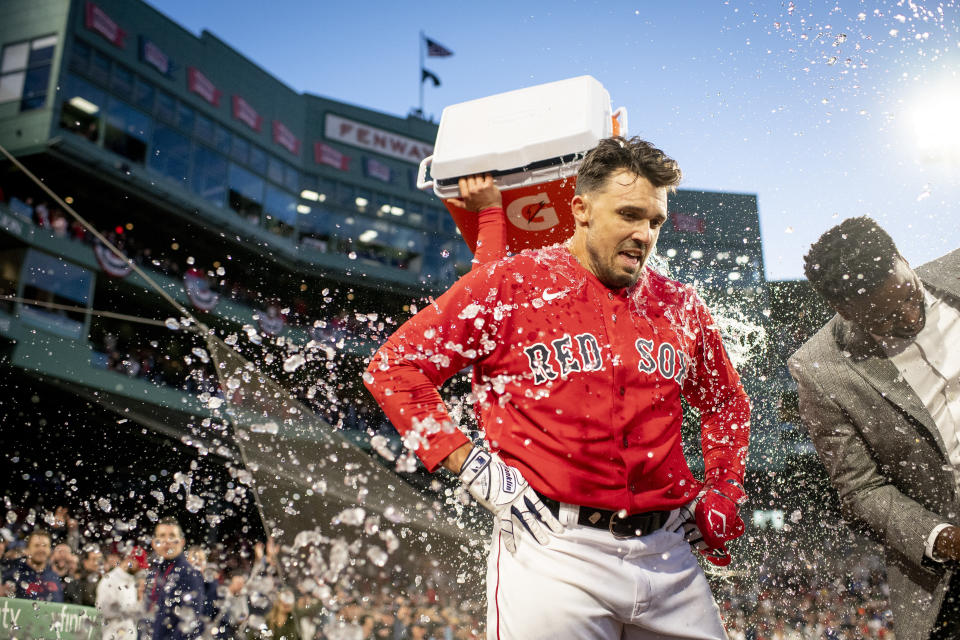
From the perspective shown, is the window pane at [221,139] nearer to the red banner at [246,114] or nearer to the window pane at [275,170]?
the red banner at [246,114]

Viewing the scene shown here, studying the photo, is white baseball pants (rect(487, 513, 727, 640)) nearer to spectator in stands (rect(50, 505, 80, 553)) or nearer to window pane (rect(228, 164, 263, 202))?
spectator in stands (rect(50, 505, 80, 553))

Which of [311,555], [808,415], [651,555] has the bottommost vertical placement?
[311,555]

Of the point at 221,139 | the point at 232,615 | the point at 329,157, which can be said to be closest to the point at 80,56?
the point at 221,139

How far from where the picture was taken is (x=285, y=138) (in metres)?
29.3

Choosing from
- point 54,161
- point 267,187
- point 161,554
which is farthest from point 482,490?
point 267,187

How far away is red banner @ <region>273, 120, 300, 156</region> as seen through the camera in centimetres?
2879

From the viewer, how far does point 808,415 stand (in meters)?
2.78

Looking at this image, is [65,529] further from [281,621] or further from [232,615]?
[281,621]

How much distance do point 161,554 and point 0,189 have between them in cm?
1698

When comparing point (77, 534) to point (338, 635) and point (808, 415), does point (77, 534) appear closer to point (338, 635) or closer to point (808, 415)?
point (338, 635)

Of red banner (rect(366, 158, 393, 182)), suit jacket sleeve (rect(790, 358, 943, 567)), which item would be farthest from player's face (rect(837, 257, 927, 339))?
red banner (rect(366, 158, 393, 182))

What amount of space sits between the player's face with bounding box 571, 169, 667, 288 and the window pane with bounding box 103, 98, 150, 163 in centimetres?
2279

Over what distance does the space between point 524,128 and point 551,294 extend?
3.40 feet

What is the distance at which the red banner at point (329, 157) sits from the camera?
101ft
